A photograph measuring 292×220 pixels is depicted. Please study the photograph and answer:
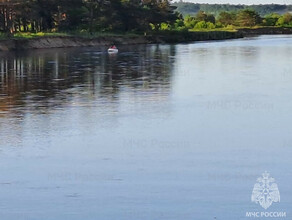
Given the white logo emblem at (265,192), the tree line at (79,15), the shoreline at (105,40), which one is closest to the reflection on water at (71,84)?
the white logo emblem at (265,192)

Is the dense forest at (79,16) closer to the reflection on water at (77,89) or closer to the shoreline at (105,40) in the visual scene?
the shoreline at (105,40)

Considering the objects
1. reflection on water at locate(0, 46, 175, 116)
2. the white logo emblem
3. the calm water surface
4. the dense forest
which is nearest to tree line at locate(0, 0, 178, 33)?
the dense forest

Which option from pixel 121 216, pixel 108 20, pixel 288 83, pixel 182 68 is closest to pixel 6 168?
pixel 121 216

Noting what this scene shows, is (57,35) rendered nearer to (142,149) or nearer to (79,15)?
(79,15)

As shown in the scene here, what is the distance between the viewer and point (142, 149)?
21.8 meters

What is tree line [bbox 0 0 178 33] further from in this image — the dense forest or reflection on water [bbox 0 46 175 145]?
reflection on water [bbox 0 46 175 145]

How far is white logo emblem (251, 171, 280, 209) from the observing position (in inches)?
612

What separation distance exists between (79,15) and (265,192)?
11703 centimetres

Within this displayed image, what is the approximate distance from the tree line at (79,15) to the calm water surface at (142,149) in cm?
7040

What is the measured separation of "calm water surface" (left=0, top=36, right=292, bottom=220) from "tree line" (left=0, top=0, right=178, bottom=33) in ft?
231

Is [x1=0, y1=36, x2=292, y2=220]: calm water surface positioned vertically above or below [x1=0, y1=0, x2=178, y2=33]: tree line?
below

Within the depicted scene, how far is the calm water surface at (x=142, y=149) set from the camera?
1570 cm

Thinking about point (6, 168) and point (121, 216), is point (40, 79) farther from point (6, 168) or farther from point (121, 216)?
point (121, 216)

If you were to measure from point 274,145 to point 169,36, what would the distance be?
119 metres
